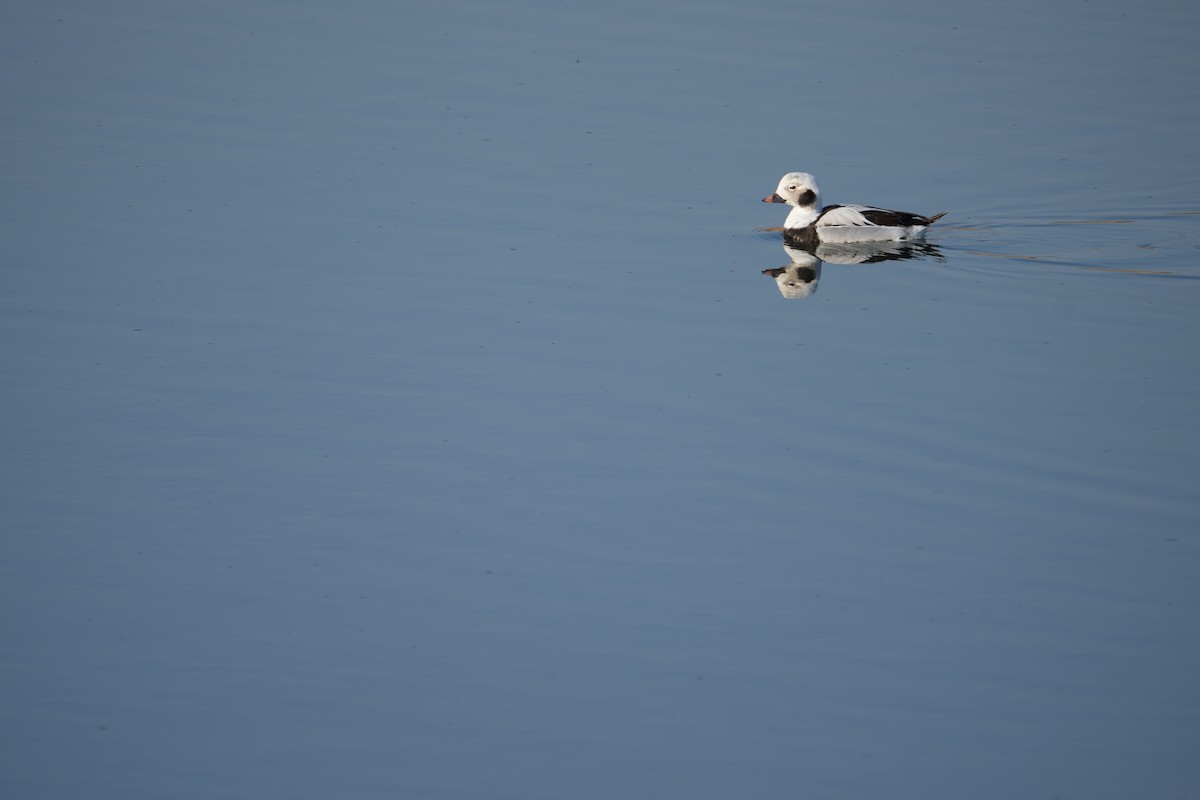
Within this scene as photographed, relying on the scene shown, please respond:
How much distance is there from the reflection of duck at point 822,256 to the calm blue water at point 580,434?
0.60 ft

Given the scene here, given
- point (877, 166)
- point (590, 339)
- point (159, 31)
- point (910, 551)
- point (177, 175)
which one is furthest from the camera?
point (159, 31)

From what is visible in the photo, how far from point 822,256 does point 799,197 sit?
2.04ft

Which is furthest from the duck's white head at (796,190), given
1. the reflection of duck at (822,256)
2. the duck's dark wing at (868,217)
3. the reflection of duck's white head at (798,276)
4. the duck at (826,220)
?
the reflection of duck's white head at (798,276)

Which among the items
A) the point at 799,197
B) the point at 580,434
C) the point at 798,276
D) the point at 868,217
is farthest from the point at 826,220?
the point at 580,434

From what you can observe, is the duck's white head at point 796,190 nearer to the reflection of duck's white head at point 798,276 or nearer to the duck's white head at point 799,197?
the duck's white head at point 799,197

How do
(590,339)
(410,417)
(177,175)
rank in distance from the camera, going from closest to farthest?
(410,417) → (590,339) → (177,175)

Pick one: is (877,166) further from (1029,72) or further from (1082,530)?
(1082,530)

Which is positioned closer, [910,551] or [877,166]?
[910,551]

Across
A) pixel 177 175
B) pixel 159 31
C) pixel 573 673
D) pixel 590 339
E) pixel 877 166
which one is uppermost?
pixel 159 31

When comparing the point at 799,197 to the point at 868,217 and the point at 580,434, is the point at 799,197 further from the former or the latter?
the point at 580,434

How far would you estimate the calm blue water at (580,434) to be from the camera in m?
7.60

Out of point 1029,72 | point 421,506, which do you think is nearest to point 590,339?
point 421,506

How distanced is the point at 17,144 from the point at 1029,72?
1197cm

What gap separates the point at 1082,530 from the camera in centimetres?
962
